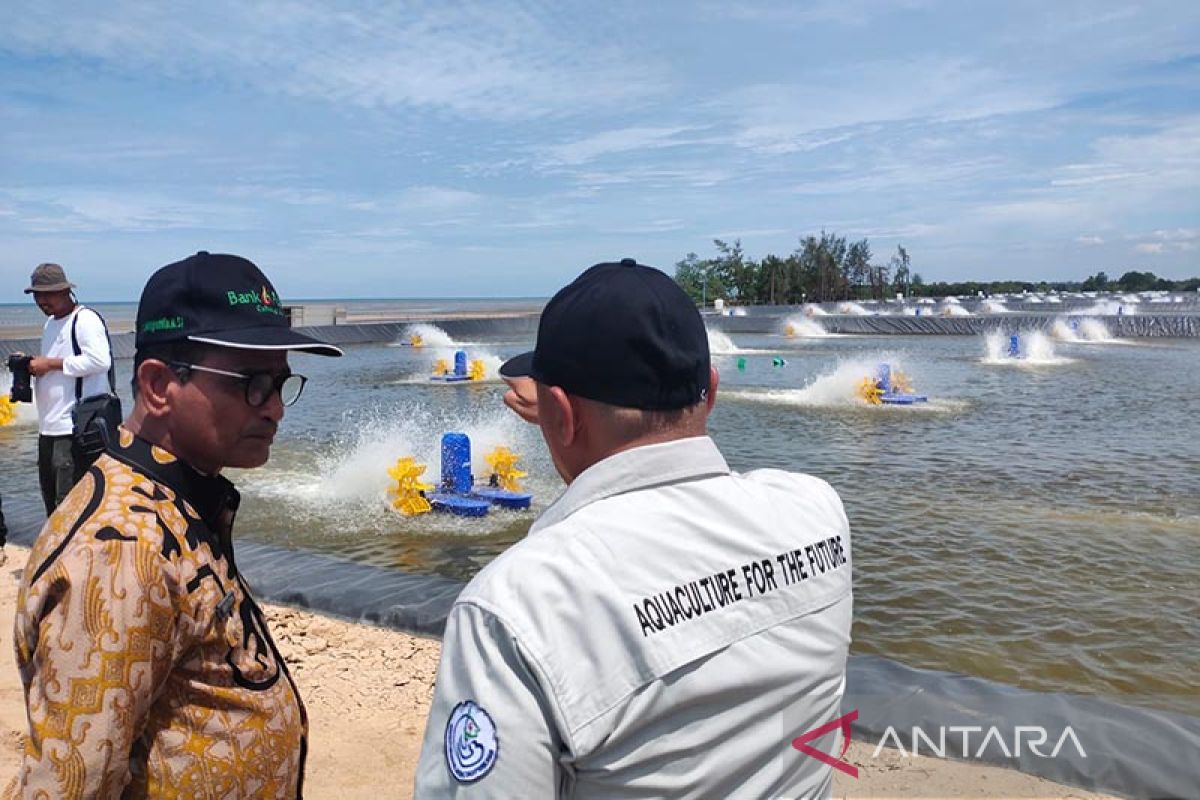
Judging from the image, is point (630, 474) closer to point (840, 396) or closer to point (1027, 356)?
point (840, 396)

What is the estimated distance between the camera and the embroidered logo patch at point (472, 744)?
3.88ft

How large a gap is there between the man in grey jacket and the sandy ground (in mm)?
2447

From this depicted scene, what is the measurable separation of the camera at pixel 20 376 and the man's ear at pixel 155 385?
16.4 ft

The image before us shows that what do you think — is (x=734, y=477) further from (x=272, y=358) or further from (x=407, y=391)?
(x=407, y=391)

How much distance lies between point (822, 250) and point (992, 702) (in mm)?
100436

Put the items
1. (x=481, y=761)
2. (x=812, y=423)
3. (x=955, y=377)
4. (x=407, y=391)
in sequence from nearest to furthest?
1. (x=481, y=761)
2. (x=812, y=423)
3. (x=407, y=391)
4. (x=955, y=377)

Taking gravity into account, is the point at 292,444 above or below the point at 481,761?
below

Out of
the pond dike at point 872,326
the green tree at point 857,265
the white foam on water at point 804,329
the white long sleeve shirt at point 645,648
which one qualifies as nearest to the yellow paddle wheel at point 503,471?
the white long sleeve shirt at point 645,648

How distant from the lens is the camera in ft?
20.3

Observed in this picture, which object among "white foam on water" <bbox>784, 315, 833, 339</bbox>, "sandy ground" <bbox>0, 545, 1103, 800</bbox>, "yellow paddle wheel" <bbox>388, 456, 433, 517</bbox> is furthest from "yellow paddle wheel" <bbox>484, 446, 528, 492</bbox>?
"white foam on water" <bbox>784, 315, 833, 339</bbox>

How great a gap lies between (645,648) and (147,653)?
1.04 metres

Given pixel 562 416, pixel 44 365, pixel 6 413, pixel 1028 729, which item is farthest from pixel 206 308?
pixel 6 413

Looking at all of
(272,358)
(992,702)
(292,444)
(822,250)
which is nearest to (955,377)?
(292,444)

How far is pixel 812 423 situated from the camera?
53.1 ft
